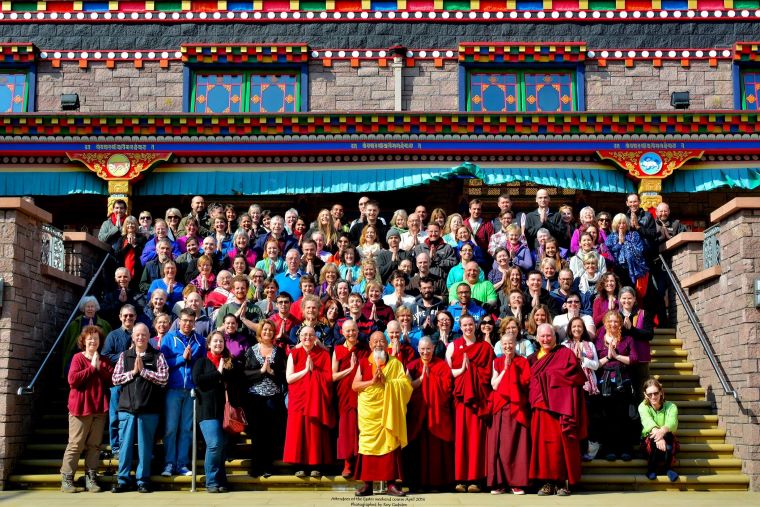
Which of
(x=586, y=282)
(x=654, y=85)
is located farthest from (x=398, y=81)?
(x=586, y=282)

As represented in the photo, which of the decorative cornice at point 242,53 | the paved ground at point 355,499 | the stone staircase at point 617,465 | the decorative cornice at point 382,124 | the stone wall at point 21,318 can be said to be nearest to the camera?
the paved ground at point 355,499

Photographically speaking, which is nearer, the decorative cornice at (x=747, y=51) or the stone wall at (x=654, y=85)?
the decorative cornice at (x=747, y=51)

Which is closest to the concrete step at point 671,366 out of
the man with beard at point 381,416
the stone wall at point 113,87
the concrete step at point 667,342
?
the concrete step at point 667,342

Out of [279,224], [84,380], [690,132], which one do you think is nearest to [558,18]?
[690,132]

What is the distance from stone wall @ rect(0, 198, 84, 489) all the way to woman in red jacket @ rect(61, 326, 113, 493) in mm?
809

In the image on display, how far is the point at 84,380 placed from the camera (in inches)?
378

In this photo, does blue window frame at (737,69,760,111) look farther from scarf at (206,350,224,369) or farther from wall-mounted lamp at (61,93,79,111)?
wall-mounted lamp at (61,93,79,111)

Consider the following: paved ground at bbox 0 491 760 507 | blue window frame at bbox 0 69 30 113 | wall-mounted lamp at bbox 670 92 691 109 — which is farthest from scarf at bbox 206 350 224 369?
wall-mounted lamp at bbox 670 92 691 109

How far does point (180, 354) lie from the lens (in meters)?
9.77

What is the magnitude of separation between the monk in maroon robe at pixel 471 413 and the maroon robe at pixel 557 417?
1.58 feet

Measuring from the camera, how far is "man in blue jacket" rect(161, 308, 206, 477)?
9625 millimetres

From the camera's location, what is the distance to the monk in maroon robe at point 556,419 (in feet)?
29.9

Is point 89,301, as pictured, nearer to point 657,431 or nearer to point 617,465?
point 617,465

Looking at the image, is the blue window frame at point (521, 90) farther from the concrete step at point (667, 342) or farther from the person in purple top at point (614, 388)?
the person in purple top at point (614, 388)
